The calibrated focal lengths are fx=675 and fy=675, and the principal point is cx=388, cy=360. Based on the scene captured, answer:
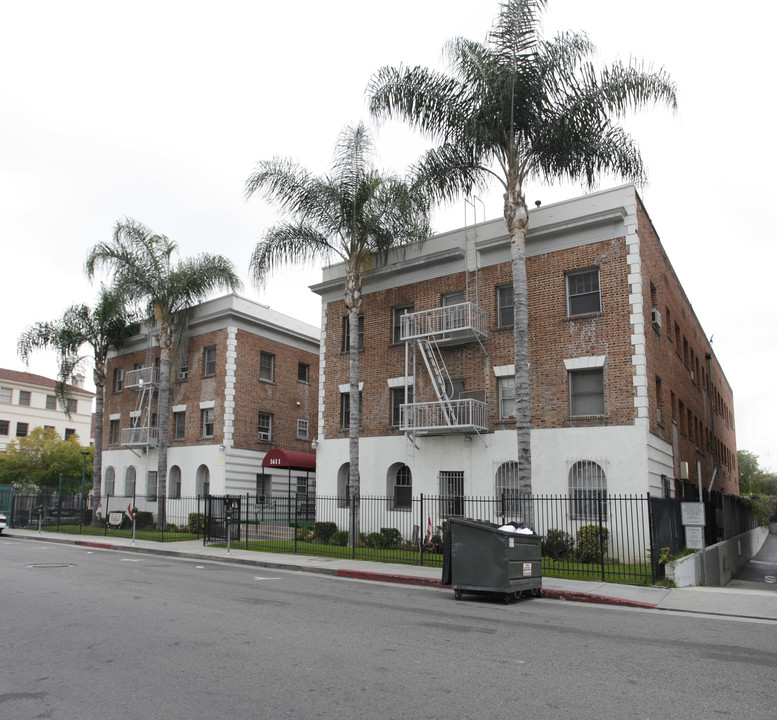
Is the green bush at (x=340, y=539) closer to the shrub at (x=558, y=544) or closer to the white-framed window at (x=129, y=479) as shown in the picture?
the shrub at (x=558, y=544)

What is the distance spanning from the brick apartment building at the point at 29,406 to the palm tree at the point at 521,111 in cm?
5085

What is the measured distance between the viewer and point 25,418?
207 feet

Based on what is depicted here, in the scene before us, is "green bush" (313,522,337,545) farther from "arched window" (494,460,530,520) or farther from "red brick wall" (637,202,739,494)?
"red brick wall" (637,202,739,494)

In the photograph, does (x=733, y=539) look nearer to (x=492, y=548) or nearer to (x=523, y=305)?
(x=523, y=305)

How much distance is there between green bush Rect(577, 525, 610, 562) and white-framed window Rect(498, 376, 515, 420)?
4381mm

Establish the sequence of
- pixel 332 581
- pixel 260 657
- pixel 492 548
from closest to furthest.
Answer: pixel 260 657
pixel 492 548
pixel 332 581

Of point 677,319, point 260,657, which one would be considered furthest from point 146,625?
point 677,319

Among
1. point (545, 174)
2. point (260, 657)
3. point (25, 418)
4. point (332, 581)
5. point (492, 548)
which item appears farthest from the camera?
point (25, 418)

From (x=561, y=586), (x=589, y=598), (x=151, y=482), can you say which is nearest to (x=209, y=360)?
(x=151, y=482)

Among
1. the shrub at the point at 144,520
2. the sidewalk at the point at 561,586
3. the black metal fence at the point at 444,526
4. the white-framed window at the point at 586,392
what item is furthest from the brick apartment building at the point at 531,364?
the shrub at the point at 144,520

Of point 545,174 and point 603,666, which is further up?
point 545,174

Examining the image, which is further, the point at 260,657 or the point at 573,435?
the point at 573,435

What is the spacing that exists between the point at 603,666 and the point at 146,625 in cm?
557

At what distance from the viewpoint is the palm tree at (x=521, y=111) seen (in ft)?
57.6
